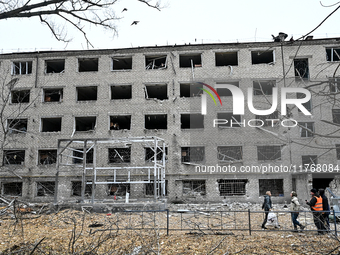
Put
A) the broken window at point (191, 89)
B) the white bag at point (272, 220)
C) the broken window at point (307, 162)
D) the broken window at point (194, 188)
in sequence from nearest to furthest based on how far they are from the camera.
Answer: the white bag at point (272, 220), the broken window at point (307, 162), the broken window at point (194, 188), the broken window at point (191, 89)

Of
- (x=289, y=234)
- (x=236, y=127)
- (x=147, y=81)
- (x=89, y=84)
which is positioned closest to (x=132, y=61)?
(x=147, y=81)

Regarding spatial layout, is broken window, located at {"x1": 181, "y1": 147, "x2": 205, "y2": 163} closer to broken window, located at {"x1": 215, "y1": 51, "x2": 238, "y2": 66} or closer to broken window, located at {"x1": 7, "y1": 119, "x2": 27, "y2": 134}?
broken window, located at {"x1": 215, "y1": 51, "x2": 238, "y2": 66}

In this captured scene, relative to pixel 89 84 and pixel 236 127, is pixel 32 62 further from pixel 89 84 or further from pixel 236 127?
pixel 236 127

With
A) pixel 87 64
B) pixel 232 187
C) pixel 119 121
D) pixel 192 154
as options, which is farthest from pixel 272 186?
pixel 87 64

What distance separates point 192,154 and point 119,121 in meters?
7.27

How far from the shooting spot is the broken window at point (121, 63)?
27.4m

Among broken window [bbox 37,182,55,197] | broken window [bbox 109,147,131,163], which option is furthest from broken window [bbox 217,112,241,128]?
broken window [bbox 37,182,55,197]

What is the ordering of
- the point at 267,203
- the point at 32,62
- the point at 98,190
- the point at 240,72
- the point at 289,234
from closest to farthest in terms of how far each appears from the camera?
the point at 289,234
the point at 267,203
the point at 98,190
the point at 240,72
the point at 32,62

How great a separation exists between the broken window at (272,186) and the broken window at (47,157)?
16.5 metres

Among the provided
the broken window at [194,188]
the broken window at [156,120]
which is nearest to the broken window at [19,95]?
the broken window at [156,120]

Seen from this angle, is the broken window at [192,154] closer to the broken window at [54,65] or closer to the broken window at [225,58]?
the broken window at [225,58]

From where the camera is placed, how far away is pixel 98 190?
78.8 ft

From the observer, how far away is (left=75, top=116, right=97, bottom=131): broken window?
26.6 metres

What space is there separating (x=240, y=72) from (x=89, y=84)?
12.6m
